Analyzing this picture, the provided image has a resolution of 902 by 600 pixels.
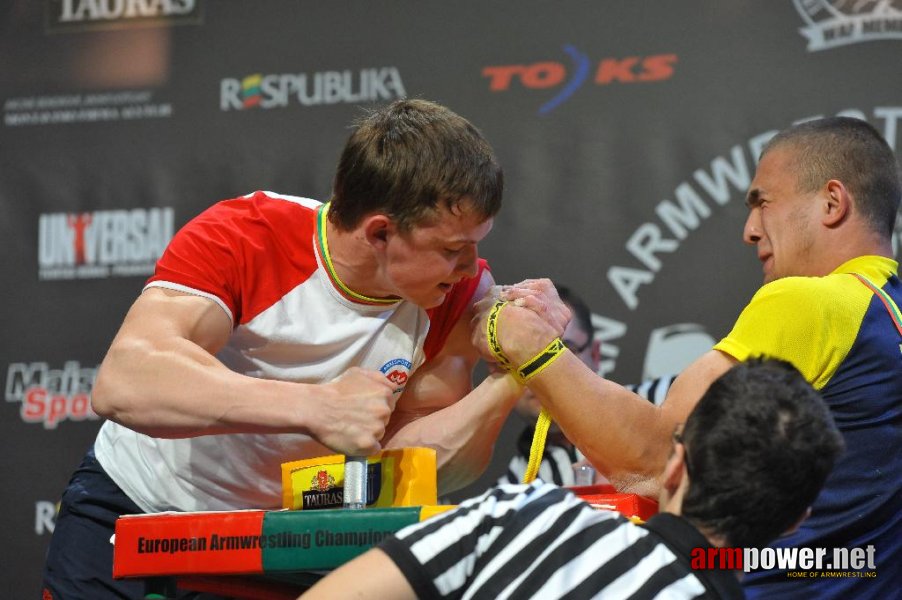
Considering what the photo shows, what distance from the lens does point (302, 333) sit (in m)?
1.97

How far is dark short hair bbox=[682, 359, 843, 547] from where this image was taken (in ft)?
3.91

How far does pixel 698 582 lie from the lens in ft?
3.79

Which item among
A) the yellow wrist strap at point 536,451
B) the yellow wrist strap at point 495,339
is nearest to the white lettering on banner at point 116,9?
the yellow wrist strap at point 495,339

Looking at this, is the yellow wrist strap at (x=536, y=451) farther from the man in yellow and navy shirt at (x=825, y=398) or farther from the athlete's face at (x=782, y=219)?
the athlete's face at (x=782, y=219)

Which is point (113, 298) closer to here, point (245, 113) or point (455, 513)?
point (245, 113)

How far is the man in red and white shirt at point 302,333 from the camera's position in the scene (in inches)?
67.0

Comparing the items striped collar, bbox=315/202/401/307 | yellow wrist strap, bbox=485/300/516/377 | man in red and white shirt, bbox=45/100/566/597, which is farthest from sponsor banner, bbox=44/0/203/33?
yellow wrist strap, bbox=485/300/516/377

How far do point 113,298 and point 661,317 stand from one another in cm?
179

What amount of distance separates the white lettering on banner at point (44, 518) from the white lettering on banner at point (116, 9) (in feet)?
5.51

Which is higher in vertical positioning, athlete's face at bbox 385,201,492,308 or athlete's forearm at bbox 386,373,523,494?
athlete's face at bbox 385,201,492,308

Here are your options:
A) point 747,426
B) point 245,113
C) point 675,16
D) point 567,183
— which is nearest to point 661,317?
point 567,183

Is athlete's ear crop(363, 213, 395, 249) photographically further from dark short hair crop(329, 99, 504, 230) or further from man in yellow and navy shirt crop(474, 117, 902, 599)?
man in yellow and navy shirt crop(474, 117, 902, 599)

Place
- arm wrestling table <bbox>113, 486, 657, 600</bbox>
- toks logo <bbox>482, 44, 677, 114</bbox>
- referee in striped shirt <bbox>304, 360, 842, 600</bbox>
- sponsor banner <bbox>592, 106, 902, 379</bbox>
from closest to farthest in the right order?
referee in striped shirt <bbox>304, 360, 842, 600</bbox>, arm wrestling table <bbox>113, 486, 657, 600</bbox>, sponsor banner <bbox>592, 106, 902, 379</bbox>, toks logo <bbox>482, 44, 677, 114</bbox>

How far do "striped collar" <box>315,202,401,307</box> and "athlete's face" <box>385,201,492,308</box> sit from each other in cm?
9
